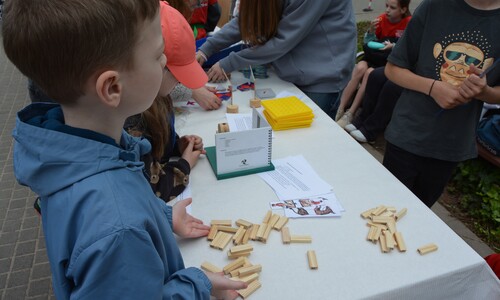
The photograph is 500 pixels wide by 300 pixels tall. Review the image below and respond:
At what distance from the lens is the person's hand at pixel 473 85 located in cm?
150

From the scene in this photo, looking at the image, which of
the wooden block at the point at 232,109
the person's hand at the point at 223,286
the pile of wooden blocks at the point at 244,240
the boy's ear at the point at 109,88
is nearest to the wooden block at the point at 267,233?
the pile of wooden blocks at the point at 244,240

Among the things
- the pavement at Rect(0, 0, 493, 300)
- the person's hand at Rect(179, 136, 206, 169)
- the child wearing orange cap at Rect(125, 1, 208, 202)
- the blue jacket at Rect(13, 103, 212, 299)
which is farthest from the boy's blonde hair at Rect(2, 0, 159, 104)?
the pavement at Rect(0, 0, 493, 300)

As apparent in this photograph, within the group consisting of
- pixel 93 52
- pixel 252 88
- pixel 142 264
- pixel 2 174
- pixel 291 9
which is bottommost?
pixel 2 174

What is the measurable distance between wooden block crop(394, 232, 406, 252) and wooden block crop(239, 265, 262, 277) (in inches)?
18.4

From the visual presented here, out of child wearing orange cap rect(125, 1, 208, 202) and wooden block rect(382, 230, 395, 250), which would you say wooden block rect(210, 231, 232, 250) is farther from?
wooden block rect(382, 230, 395, 250)

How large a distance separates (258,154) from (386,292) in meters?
0.73

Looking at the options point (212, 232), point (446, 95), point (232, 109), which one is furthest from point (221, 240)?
point (446, 95)

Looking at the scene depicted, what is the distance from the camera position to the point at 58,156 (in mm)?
730

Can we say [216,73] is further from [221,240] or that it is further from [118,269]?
[118,269]

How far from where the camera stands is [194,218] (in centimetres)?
129

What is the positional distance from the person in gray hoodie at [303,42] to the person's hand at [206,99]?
325 millimetres

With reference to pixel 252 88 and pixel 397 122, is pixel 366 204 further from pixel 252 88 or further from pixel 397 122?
pixel 252 88

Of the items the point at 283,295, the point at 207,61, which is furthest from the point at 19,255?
the point at 283,295

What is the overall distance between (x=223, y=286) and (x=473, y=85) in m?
1.28
